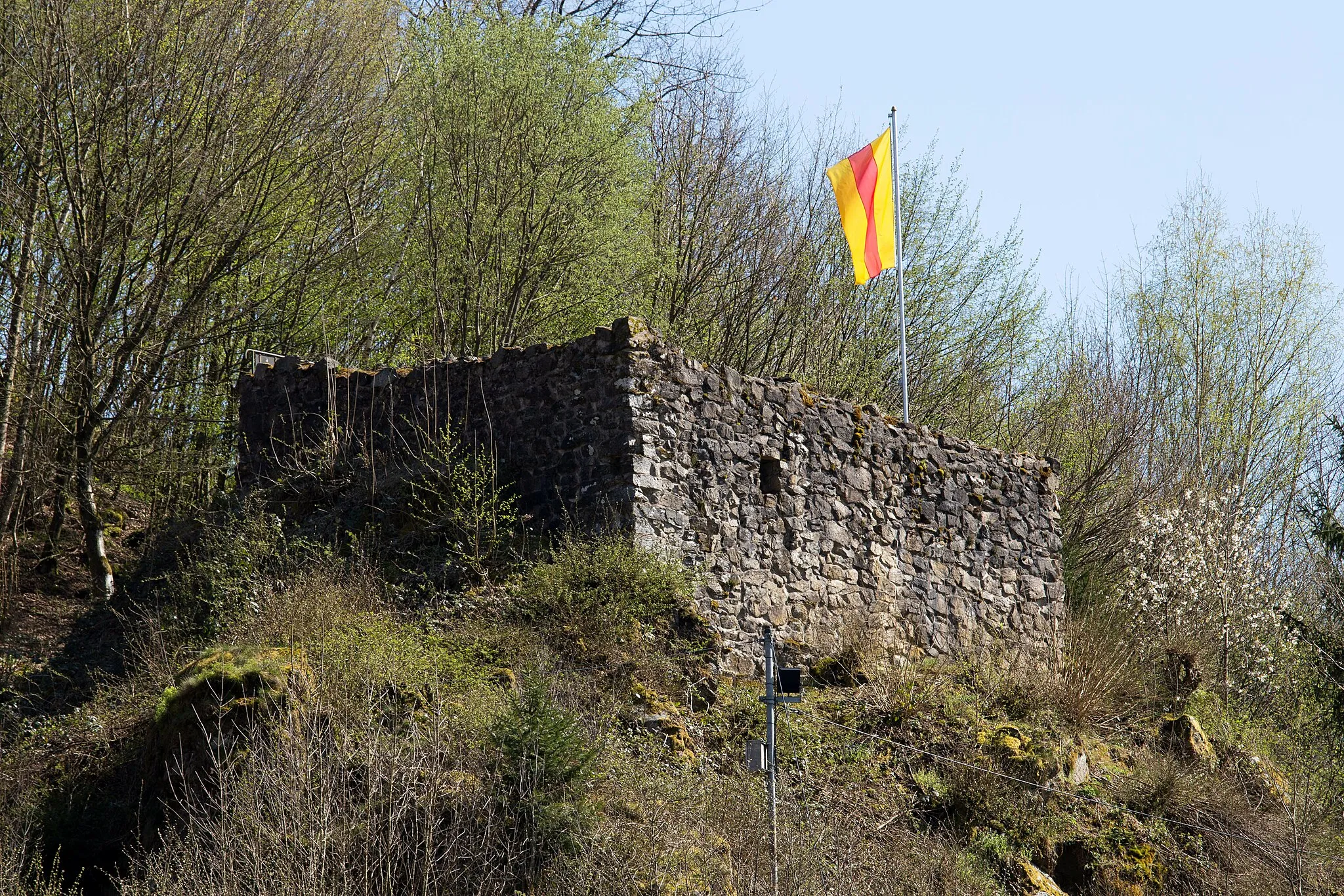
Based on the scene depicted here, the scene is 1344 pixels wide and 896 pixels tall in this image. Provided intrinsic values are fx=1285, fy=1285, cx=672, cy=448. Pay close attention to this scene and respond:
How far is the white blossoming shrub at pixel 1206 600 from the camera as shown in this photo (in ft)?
56.2

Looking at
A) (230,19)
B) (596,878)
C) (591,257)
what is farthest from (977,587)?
(230,19)

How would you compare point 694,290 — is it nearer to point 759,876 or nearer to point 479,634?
point 479,634

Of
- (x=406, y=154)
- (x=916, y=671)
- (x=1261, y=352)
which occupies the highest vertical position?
(x=406, y=154)

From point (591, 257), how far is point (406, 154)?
127 inches

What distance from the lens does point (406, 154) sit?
17.3 meters

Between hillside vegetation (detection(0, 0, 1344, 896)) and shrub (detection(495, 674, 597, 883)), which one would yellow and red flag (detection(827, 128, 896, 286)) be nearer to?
hillside vegetation (detection(0, 0, 1344, 896))

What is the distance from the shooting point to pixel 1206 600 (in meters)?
17.8

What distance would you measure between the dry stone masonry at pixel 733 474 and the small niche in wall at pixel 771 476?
16mm

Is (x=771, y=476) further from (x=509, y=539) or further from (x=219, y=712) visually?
(x=219, y=712)

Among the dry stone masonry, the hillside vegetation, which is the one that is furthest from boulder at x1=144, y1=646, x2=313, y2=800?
the dry stone masonry

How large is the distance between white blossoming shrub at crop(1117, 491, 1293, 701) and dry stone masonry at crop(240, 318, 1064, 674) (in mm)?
2736

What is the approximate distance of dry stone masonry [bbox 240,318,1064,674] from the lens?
11.3 m

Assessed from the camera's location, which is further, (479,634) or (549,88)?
(549,88)

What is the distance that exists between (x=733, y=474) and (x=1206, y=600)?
929cm
